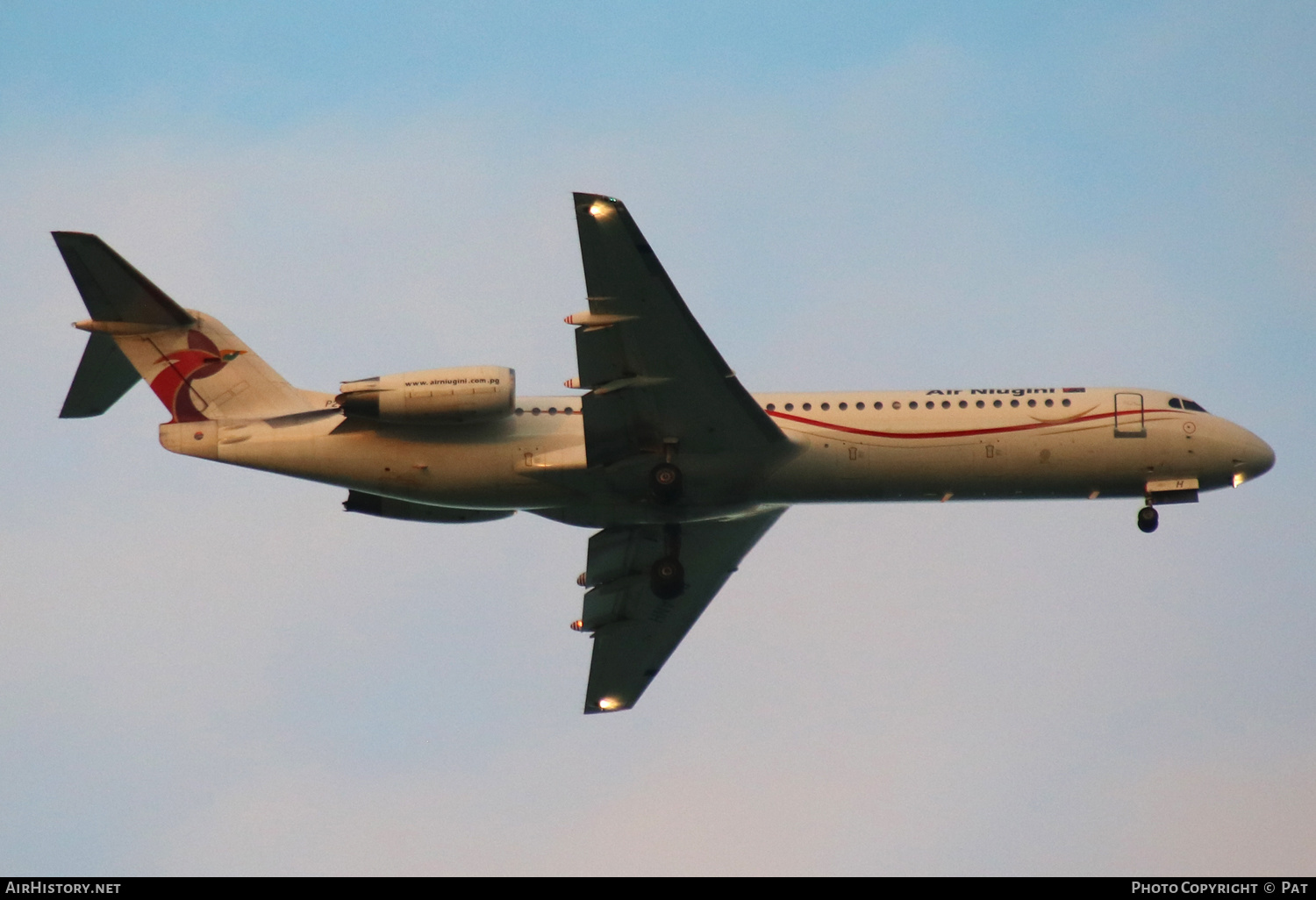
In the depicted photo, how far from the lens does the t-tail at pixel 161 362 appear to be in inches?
1321

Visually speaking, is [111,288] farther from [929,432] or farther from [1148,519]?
[1148,519]

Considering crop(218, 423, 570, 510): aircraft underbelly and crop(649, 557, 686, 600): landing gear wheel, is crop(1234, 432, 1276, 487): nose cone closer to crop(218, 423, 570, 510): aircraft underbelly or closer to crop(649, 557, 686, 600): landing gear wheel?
crop(649, 557, 686, 600): landing gear wheel

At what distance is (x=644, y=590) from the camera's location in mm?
37625

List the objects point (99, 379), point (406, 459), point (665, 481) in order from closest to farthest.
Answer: point (665, 481) < point (406, 459) < point (99, 379)

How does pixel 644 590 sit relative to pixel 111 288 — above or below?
below

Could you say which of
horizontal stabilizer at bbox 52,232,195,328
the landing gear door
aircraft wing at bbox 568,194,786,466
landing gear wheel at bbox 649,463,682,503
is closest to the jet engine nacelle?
aircraft wing at bbox 568,194,786,466

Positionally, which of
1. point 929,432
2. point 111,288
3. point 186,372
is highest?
point 111,288

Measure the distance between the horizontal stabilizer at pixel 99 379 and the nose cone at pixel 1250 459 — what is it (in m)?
23.1

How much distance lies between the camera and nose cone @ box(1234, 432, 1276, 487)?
34781 mm

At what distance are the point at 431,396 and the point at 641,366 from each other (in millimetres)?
4213

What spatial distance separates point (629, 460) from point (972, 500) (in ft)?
23.7

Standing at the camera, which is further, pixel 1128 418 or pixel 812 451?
pixel 1128 418

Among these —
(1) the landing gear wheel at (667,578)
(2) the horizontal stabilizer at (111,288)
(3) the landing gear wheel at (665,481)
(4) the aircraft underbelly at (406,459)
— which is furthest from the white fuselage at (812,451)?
(2) the horizontal stabilizer at (111,288)

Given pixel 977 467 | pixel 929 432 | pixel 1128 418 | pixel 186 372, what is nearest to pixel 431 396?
pixel 186 372
